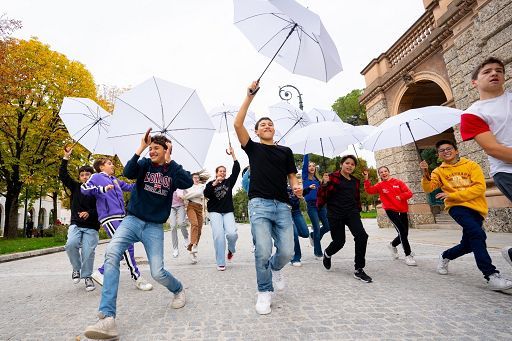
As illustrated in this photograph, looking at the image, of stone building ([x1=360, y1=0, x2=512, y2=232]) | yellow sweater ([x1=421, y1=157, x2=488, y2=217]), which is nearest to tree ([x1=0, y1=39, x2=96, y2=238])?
stone building ([x1=360, y1=0, x2=512, y2=232])

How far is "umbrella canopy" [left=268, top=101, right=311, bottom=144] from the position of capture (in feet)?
26.9

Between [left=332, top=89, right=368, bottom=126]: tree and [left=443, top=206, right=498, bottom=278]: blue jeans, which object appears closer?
[left=443, top=206, right=498, bottom=278]: blue jeans

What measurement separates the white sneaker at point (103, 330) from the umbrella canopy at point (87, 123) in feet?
14.1

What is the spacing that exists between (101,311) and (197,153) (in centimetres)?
308

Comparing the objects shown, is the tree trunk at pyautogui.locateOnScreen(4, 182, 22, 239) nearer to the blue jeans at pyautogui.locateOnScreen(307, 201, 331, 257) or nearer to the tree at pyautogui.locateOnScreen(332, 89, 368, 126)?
the blue jeans at pyautogui.locateOnScreen(307, 201, 331, 257)

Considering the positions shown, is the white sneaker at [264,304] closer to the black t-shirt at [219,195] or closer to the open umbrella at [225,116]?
the black t-shirt at [219,195]

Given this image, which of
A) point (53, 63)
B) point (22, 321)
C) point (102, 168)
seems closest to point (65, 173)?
point (102, 168)

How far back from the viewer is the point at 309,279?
4.62 meters

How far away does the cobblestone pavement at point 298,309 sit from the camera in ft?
8.54

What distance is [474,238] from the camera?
3.85 meters

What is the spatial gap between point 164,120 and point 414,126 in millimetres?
4375

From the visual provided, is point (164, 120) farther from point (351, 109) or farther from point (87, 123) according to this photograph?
point (351, 109)

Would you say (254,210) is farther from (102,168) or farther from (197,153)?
(102,168)

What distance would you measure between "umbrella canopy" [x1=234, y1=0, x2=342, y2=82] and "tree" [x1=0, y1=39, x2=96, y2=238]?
1810cm
